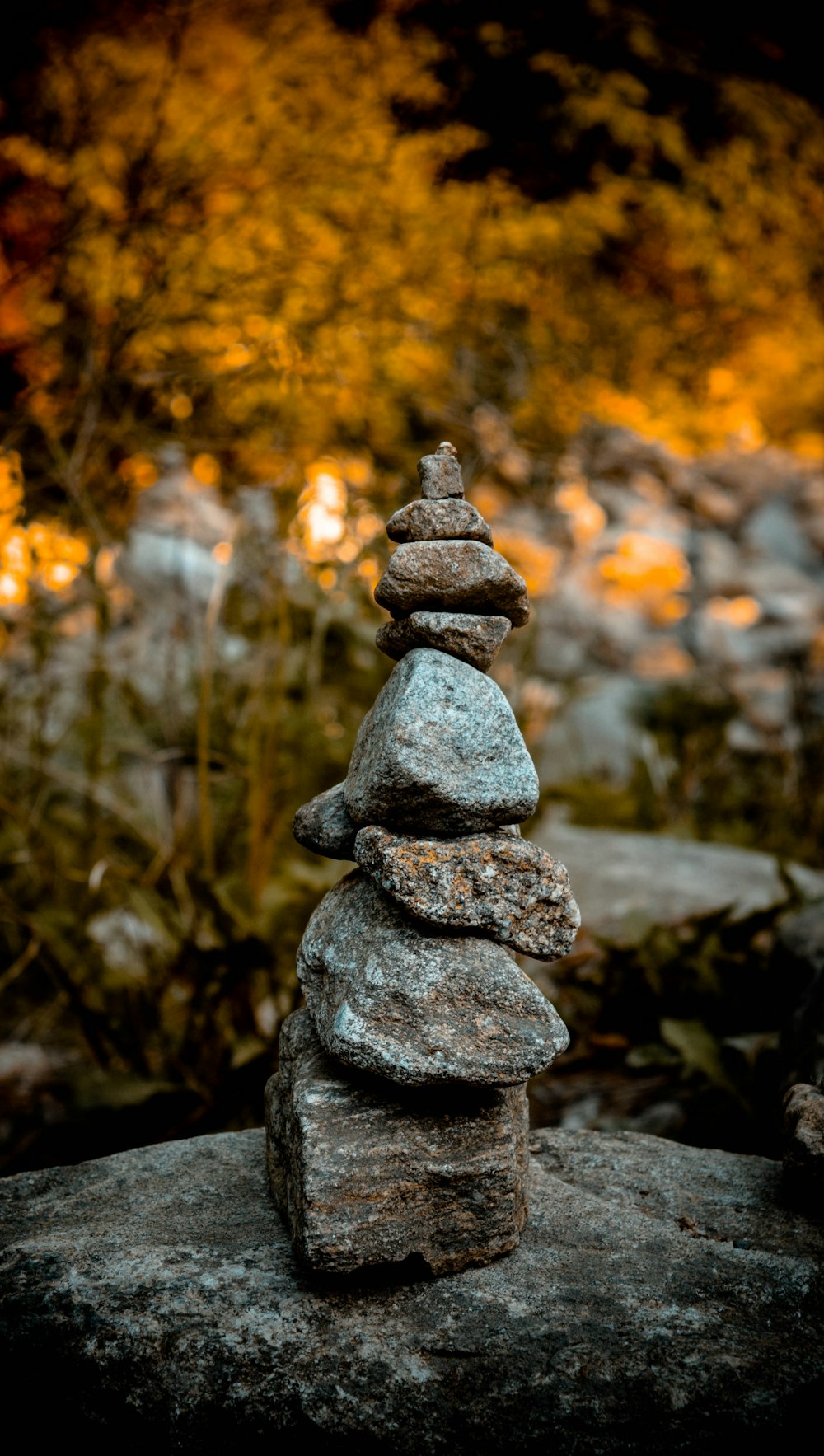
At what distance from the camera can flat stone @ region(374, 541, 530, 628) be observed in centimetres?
184

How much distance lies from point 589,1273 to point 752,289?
30.2 ft

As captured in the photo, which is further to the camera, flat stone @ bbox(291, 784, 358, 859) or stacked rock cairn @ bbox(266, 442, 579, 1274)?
flat stone @ bbox(291, 784, 358, 859)

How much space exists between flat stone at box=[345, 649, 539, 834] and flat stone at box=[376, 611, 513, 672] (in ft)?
0.13

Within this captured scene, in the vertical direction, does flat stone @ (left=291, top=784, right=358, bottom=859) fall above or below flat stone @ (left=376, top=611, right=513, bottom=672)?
below

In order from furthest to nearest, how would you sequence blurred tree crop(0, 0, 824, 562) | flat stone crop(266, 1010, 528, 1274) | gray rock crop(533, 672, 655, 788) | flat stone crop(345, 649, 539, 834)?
1. gray rock crop(533, 672, 655, 788)
2. blurred tree crop(0, 0, 824, 562)
3. flat stone crop(345, 649, 539, 834)
4. flat stone crop(266, 1010, 528, 1274)

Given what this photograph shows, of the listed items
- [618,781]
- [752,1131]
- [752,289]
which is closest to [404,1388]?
[752,1131]

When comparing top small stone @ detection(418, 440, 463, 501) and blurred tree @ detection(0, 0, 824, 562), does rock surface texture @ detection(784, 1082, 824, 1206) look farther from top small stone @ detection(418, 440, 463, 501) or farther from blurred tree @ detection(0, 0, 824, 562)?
blurred tree @ detection(0, 0, 824, 562)

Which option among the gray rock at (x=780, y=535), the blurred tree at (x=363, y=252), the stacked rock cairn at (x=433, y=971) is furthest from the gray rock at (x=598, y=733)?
the stacked rock cairn at (x=433, y=971)

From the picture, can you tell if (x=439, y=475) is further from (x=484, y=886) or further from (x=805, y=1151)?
(x=805, y=1151)

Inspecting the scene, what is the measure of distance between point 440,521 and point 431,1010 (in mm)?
881

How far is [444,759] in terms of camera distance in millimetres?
1721

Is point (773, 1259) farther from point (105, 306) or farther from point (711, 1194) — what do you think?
point (105, 306)

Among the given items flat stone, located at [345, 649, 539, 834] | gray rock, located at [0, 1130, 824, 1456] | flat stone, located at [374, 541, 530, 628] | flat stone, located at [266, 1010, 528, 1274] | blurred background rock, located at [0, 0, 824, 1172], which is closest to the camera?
gray rock, located at [0, 1130, 824, 1456]

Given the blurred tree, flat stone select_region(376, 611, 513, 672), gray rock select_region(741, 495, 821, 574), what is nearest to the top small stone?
flat stone select_region(376, 611, 513, 672)
